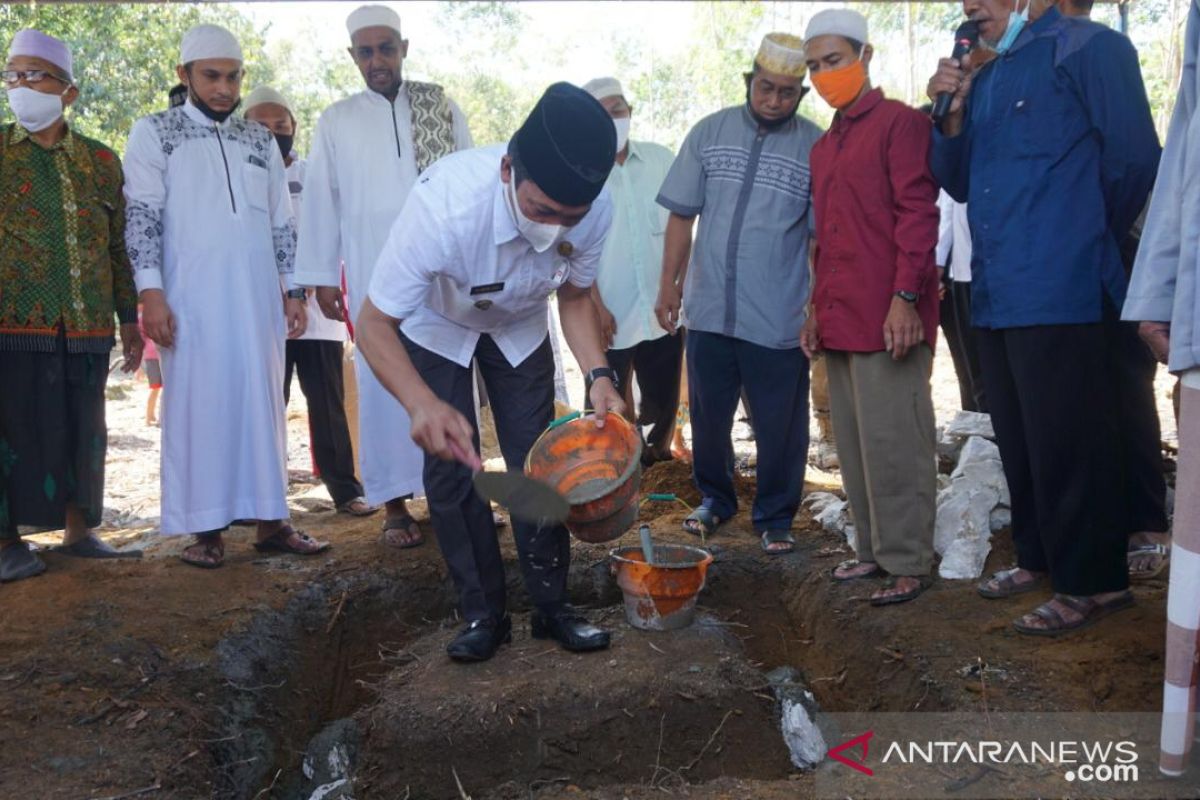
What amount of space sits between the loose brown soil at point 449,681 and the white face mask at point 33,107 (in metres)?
1.77

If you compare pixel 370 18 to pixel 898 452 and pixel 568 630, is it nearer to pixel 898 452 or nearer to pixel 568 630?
pixel 568 630

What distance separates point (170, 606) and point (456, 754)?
1323 mm

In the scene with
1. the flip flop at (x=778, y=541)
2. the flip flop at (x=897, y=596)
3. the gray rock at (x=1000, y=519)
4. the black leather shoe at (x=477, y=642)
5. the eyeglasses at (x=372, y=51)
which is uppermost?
the eyeglasses at (x=372, y=51)

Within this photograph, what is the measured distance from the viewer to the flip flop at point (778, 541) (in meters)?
4.53

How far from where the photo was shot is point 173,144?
4328 millimetres

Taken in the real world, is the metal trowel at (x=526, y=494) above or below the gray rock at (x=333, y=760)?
above

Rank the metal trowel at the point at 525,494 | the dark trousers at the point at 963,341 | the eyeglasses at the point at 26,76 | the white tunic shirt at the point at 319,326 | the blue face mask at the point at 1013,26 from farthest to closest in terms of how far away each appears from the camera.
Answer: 1. the dark trousers at the point at 963,341
2. the white tunic shirt at the point at 319,326
3. the eyeglasses at the point at 26,76
4. the blue face mask at the point at 1013,26
5. the metal trowel at the point at 525,494

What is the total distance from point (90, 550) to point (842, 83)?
3.57 m

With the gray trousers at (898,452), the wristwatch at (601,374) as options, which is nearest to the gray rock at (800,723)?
the gray trousers at (898,452)

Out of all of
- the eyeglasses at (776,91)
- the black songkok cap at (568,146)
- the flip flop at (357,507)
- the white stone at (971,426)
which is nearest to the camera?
the black songkok cap at (568,146)

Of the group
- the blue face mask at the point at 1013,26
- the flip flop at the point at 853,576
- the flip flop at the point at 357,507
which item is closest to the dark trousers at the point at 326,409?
the flip flop at the point at 357,507

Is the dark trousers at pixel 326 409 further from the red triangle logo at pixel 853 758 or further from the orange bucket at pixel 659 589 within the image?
the red triangle logo at pixel 853 758

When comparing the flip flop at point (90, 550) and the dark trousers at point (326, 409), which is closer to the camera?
the flip flop at point (90, 550)

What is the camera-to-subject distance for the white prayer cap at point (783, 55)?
429 centimetres
